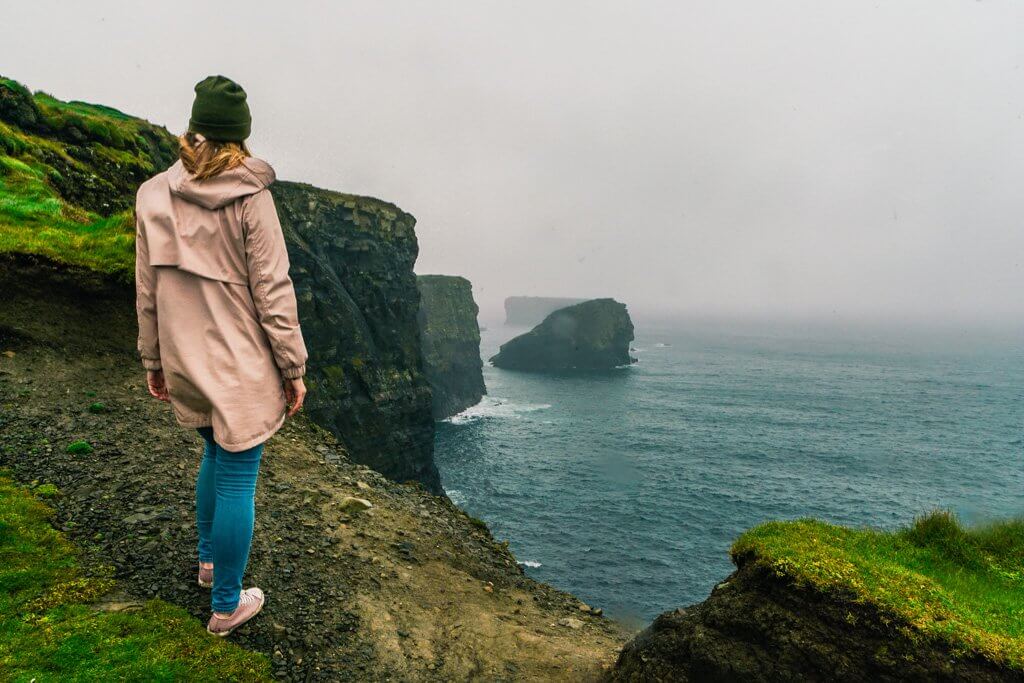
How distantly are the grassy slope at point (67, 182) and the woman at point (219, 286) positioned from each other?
29.9 ft

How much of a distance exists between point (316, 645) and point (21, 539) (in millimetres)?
Answer: 2985

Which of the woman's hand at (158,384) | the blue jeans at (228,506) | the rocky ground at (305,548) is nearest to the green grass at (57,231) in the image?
the rocky ground at (305,548)

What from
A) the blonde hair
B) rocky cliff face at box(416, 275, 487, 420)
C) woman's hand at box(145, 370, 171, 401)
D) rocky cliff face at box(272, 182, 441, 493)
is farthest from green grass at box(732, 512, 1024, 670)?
rocky cliff face at box(416, 275, 487, 420)

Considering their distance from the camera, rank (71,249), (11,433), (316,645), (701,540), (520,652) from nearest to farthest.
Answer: (316,645), (520,652), (11,433), (71,249), (701,540)

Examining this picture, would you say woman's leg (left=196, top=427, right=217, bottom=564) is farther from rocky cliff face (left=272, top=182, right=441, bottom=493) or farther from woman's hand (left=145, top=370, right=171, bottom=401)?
rocky cliff face (left=272, top=182, right=441, bottom=493)

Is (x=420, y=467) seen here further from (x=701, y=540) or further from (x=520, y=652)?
(x=520, y=652)

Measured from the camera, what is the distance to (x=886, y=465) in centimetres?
6131

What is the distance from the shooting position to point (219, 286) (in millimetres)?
3688

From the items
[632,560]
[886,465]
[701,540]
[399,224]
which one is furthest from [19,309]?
[886,465]

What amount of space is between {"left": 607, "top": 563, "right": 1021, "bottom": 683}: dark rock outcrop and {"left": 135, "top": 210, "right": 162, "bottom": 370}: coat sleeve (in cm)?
575

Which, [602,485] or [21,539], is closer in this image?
[21,539]

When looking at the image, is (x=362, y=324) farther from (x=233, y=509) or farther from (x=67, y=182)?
(x=233, y=509)

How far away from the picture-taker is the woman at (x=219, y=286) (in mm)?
3621

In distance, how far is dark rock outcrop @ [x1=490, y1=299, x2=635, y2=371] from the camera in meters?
145
